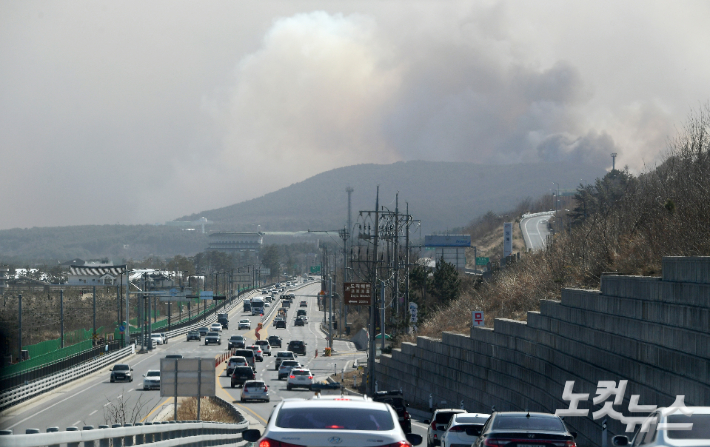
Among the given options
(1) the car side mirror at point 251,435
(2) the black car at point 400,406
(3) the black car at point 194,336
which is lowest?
(3) the black car at point 194,336

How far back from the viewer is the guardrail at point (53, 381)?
134ft

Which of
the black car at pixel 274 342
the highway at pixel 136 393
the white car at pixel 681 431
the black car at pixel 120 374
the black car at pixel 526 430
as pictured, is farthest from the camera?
the black car at pixel 274 342

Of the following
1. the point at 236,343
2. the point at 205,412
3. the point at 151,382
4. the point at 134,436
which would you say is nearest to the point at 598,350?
the point at 134,436

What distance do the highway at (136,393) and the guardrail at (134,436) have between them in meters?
3.15

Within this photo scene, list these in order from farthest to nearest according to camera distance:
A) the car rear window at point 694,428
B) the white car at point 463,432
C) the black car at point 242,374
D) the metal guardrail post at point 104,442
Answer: the black car at point 242,374
the white car at point 463,432
the metal guardrail post at point 104,442
the car rear window at point 694,428

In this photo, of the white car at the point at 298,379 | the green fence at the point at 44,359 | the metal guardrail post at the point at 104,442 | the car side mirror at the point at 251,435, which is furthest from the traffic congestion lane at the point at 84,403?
the car side mirror at the point at 251,435

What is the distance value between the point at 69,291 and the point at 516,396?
389ft

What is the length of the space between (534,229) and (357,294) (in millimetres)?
110352

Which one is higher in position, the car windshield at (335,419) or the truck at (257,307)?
the car windshield at (335,419)

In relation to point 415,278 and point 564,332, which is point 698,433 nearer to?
point 564,332

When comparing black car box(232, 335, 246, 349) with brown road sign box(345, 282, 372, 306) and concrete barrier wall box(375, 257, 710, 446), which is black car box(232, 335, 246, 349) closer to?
brown road sign box(345, 282, 372, 306)

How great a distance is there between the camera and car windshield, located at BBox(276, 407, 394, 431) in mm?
9484

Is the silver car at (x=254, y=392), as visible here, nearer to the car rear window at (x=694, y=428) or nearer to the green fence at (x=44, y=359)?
the green fence at (x=44, y=359)

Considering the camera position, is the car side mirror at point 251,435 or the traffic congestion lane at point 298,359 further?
the traffic congestion lane at point 298,359
